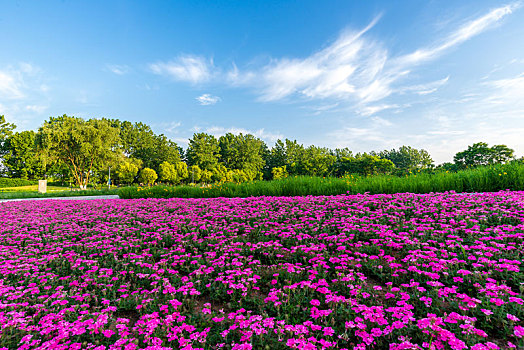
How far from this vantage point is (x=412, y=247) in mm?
3453

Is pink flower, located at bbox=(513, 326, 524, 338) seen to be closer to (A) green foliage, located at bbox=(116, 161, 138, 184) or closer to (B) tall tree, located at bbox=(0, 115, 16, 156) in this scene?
(A) green foliage, located at bbox=(116, 161, 138, 184)

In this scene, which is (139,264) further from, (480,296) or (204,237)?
(480,296)

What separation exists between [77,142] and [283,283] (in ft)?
109

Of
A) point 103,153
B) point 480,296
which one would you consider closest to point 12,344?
point 480,296

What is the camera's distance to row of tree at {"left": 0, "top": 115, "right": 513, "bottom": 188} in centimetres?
2883

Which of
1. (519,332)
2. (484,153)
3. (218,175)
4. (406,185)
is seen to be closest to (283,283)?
(519,332)

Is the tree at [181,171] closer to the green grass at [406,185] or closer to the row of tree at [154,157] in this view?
the row of tree at [154,157]

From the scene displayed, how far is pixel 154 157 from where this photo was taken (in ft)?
175

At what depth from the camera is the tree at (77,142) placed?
27.4m

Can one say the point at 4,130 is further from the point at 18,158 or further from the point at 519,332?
the point at 519,332

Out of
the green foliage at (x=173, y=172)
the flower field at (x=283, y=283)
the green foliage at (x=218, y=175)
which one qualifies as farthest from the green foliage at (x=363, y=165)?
the flower field at (x=283, y=283)

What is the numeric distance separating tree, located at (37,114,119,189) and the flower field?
2805cm

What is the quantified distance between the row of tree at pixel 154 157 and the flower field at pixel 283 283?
1554 cm

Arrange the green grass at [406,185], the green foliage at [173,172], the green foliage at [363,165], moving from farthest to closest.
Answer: the green foliage at [363,165]
the green foliage at [173,172]
the green grass at [406,185]
